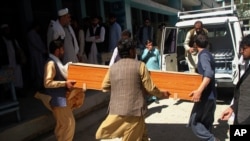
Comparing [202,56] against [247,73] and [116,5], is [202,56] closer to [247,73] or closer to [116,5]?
[247,73]

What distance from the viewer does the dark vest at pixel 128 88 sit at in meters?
3.56

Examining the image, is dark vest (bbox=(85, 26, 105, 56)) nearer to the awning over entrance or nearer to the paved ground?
the paved ground

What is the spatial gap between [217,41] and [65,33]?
482 cm

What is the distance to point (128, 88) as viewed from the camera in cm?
357

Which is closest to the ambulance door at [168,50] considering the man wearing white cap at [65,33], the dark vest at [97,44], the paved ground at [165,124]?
the paved ground at [165,124]

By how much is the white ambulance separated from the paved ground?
31.4 inches

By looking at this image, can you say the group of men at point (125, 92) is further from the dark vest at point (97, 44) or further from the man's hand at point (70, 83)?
the dark vest at point (97, 44)

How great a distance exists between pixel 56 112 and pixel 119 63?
4.33 ft

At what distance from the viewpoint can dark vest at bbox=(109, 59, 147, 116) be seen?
3557mm

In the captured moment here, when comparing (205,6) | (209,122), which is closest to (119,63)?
(209,122)

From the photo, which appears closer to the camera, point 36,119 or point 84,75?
point 84,75

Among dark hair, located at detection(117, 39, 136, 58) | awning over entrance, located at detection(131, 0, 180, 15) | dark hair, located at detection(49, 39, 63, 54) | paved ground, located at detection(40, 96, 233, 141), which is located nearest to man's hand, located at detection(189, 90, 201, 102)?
dark hair, located at detection(117, 39, 136, 58)

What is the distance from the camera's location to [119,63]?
3.62 metres

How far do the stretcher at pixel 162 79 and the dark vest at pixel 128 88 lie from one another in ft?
1.68
